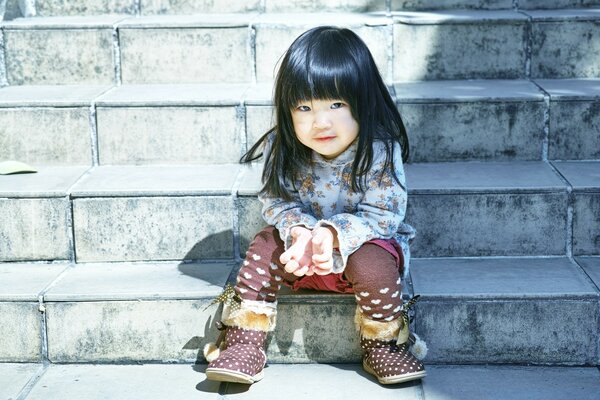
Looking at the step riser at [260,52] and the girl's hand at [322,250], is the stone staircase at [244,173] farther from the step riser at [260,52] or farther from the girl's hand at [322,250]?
the girl's hand at [322,250]

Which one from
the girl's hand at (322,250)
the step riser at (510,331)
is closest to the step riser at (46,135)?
the girl's hand at (322,250)

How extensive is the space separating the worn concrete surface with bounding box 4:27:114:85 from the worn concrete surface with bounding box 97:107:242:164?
0.41m

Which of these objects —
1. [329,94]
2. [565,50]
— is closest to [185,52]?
[329,94]

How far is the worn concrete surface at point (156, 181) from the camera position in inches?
130

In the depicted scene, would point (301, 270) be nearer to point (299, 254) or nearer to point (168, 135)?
point (299, 254)

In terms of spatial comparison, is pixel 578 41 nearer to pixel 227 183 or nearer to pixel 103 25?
pixel 227 183

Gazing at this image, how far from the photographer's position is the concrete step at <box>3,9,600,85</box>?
3879mm

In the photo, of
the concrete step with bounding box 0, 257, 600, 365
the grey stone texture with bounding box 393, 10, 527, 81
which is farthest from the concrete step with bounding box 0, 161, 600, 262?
the grey stone texture with bounding box 393, 10, 527, 81

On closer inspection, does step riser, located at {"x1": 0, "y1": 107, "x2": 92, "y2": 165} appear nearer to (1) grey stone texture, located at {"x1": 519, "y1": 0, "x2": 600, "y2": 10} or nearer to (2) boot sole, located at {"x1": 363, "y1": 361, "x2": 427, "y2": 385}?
(2) boot sole, located at {"x1": 363, "y1": 361, "x2": 427, "y2": 385}

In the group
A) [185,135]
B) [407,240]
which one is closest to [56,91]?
[185,135]

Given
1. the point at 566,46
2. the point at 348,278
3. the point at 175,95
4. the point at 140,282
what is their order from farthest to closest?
1. the point at 566,46
2. the point at 175,95
3. the point at 140,282
4. the point at 348,278

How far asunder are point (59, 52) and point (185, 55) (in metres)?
0.52

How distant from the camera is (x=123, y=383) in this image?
2.91 meters

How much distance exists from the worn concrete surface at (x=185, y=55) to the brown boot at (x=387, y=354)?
1446 millimetres
